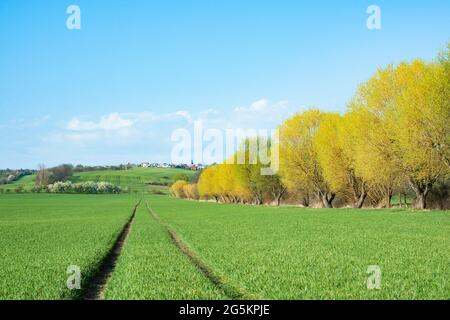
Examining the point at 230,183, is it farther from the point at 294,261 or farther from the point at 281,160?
the point at 294,261

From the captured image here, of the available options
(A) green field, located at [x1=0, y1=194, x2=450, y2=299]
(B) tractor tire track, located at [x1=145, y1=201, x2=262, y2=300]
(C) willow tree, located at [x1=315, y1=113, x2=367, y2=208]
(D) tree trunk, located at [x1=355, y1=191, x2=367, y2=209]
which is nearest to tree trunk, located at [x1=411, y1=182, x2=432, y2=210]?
(C) willow tree, located at [x1=315, y1=113, x2=367, y2=208]

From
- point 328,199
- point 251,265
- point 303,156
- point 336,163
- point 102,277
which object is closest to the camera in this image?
point 102,277

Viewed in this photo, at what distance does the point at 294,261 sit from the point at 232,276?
13.6 ft

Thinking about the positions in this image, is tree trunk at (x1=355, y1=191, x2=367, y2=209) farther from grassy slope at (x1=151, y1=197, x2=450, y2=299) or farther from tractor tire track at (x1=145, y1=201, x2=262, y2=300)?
tractor tire track at (x1=145, y1=201, x2=262, y2=300)

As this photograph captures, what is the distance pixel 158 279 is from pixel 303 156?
64.0m

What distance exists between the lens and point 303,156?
7831 centimetres

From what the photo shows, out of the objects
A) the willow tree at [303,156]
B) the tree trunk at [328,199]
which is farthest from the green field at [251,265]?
the tree trunk at [328,199]

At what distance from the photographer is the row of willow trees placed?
47312mm

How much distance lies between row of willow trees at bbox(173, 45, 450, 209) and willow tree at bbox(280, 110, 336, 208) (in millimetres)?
170

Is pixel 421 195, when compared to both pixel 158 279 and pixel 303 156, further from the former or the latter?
pixel 158 279

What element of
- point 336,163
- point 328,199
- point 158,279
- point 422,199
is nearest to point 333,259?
point 158,279

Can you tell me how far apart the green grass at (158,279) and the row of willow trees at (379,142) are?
3408cm

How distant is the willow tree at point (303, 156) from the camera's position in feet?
254
